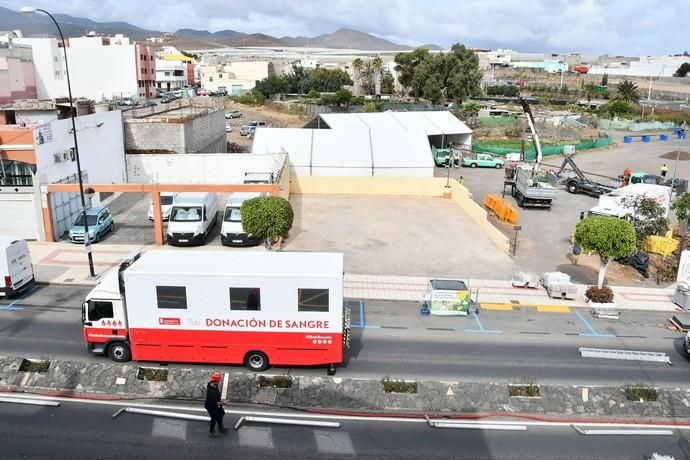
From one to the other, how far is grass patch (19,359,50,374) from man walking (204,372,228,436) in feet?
16.1

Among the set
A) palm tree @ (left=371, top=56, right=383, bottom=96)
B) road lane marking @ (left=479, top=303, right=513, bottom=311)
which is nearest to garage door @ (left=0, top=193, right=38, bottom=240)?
road lane marking @ (left=479, top=303, right=513, bottom=311)

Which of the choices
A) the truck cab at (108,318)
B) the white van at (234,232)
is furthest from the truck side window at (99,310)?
the white van at (234,232)

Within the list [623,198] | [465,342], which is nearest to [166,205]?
[465,342]

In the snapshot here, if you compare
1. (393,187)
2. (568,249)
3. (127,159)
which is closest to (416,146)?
(393,187)

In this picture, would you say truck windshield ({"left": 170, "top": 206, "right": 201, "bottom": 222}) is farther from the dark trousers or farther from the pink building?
the pink building

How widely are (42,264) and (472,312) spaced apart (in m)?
17.8

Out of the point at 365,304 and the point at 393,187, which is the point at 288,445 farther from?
the point at 393,187

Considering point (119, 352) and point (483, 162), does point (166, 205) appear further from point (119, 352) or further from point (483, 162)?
point (483, 162)

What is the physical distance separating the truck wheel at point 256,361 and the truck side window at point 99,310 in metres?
3.85

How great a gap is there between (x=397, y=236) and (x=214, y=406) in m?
18.7

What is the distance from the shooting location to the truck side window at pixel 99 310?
15.1 m

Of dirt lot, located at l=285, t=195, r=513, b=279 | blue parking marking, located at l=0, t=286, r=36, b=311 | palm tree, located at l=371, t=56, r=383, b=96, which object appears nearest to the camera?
blue parking marking, located at l=0, t=286, r=36, b=311

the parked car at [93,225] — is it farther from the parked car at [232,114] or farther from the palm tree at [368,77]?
the palm tree at [368,77]

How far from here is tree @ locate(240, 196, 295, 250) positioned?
23.1 m
